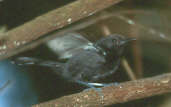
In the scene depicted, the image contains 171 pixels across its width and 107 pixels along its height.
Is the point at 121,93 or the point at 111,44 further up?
the point at 111,44

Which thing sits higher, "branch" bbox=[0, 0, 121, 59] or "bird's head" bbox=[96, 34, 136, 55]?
"branch" bbox=[0, 0, 121, 59]

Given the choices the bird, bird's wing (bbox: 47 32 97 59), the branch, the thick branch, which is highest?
the branch

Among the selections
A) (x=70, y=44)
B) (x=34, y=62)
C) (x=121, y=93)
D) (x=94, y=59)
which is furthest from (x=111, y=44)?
(x=34, y=62)

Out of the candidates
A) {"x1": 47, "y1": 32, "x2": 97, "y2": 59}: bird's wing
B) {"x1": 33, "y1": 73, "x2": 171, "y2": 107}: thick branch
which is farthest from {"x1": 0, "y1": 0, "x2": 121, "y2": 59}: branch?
{"x1": 33, "y1": 73, "x2": 171, "y2": 107}: thick branch

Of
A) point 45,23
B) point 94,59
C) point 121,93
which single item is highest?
point 45,23

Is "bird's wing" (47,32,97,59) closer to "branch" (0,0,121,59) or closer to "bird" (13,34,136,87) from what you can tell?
"bird" (13,34,136,87)

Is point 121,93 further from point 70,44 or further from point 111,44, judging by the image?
point 70,44

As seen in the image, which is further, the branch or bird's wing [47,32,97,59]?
bird's wing [47,32,97,59]
